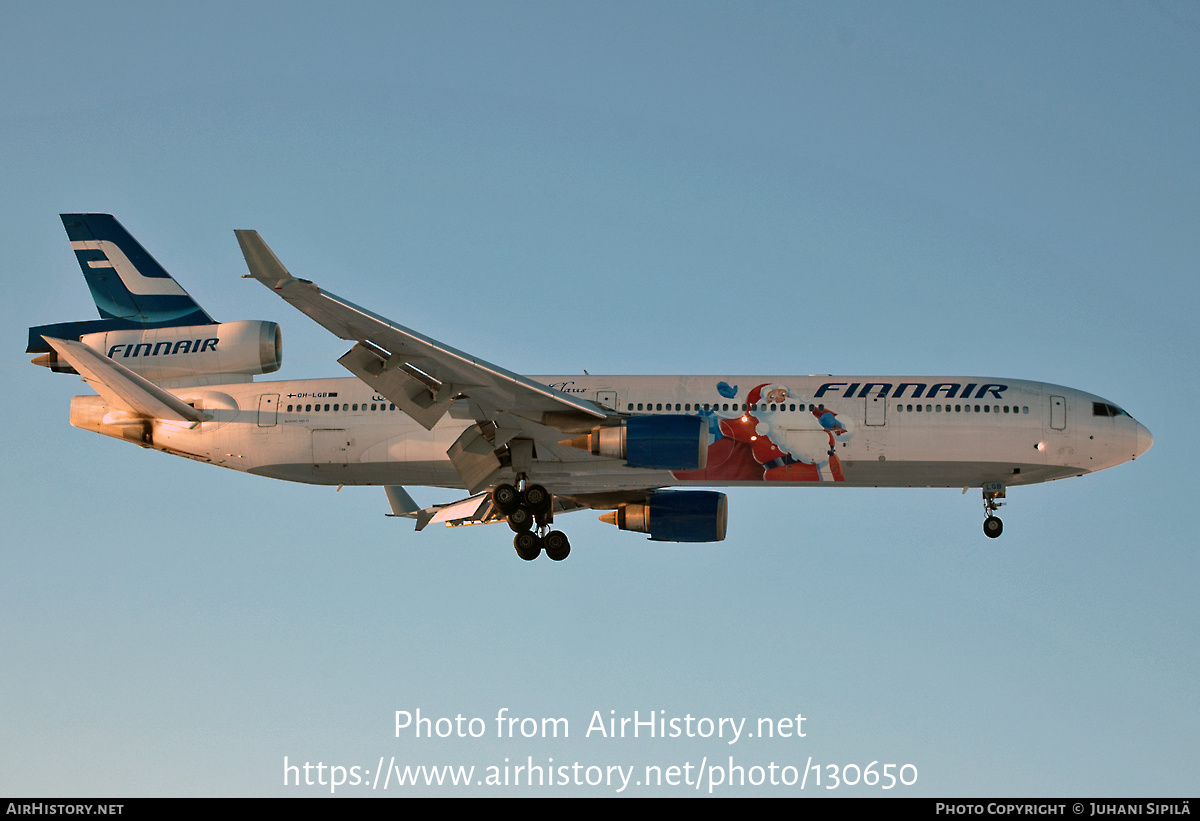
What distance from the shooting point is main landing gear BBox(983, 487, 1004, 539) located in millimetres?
37000

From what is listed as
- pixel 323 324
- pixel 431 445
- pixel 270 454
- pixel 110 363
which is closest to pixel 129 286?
pixel 110 363

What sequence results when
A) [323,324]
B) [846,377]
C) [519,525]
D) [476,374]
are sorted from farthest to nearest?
[846,377] < [519,525] < [476,374] < [323,324]

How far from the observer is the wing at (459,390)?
28438mm

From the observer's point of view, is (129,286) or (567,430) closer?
(567,430)

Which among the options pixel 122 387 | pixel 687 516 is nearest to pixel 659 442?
pixel 687 516

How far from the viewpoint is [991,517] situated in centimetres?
3725

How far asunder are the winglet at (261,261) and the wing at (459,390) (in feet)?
0.73

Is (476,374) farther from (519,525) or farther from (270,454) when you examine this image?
(270,454)

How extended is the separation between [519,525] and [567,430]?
3.51 metres

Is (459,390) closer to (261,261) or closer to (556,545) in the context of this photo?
(556,545)

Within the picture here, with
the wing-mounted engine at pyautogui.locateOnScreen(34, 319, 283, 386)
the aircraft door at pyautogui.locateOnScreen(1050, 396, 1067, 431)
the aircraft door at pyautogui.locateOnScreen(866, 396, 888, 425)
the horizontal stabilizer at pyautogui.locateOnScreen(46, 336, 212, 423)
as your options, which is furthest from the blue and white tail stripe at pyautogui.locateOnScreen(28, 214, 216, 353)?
the aircraft door at pyautogui.locateOnScreen(1050, 396, 1067, 431)

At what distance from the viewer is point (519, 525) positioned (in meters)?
35.1

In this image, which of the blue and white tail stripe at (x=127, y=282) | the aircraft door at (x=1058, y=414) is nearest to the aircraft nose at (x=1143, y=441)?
the aircraft door at (x=1058, y=414)

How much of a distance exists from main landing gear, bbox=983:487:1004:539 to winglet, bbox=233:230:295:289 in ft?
66.6
